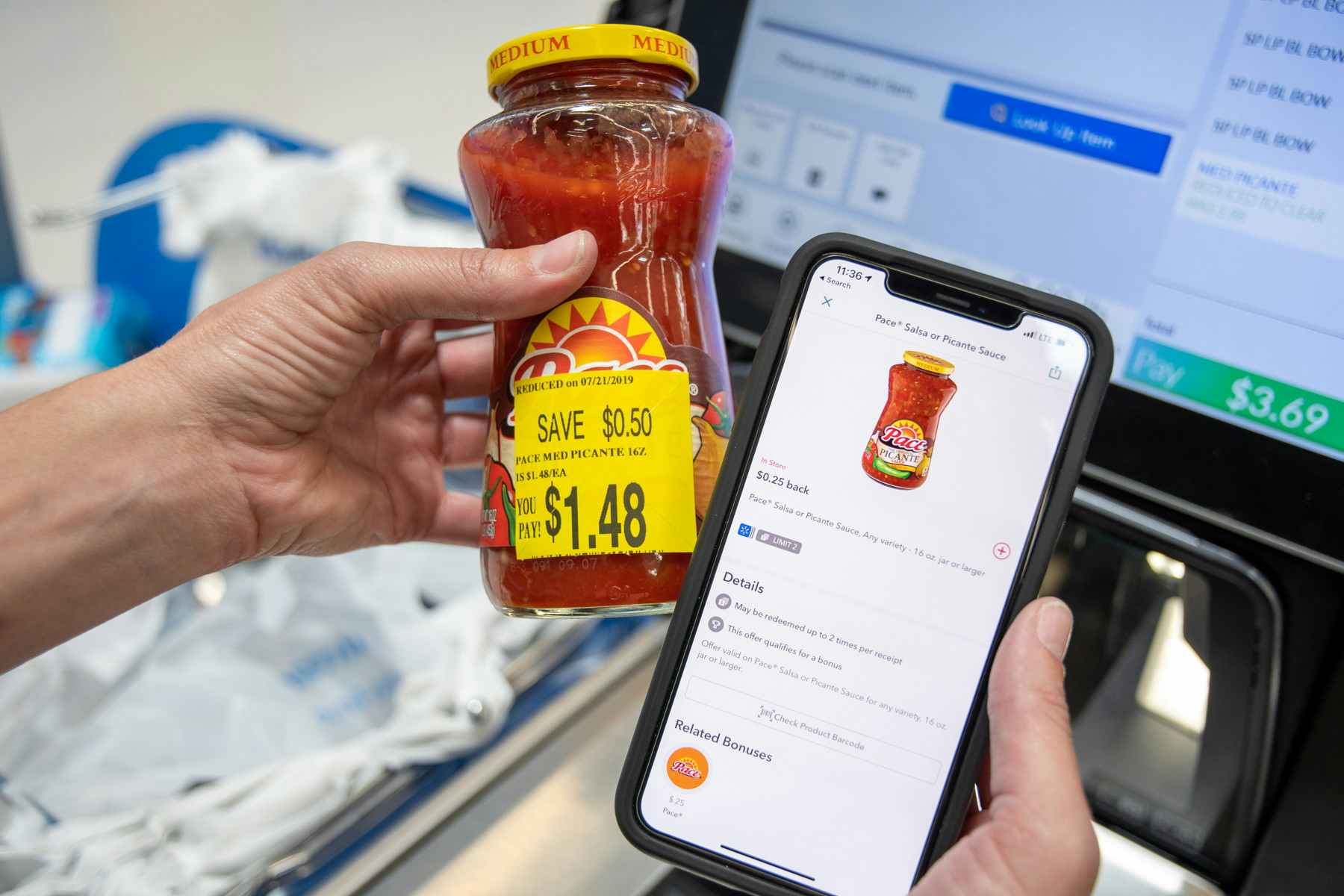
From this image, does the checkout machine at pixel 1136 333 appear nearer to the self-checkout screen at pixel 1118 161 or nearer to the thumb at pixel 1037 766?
the self-checkout screen at pixel 1118 161

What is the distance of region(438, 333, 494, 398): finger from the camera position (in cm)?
62

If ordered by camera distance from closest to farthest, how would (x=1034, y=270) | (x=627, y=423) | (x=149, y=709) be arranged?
(x=627, y=423)
(x=1034, y=270)
(x=149, y=709)

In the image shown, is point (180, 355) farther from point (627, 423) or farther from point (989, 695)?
point (989, 695)

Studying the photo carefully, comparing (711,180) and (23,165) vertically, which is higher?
(711,180)

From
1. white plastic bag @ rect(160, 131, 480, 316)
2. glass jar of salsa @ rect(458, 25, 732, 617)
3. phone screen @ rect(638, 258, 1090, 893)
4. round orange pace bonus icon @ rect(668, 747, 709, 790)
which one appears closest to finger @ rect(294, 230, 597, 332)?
glass jar of salsa @ rect(458, 25, 732, 617)

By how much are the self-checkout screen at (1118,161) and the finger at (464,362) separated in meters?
0.22

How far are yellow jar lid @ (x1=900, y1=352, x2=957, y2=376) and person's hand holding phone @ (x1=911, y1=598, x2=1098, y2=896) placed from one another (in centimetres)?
11

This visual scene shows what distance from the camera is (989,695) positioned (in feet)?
1.31

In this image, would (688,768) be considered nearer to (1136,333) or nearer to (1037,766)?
(1037,766)

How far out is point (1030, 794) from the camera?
36 cm

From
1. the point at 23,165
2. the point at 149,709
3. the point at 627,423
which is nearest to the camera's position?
the point at 627,423

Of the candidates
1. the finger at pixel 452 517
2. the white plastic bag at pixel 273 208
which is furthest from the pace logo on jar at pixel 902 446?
the white plastic bag at pixel 273 208

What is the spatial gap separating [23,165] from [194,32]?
41 centimetres

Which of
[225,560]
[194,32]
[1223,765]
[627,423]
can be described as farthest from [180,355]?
[194,32]
